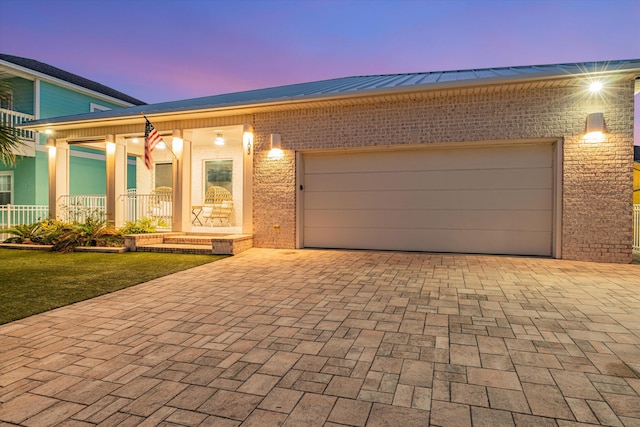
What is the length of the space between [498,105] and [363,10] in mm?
8533

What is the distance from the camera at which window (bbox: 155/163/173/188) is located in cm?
1258

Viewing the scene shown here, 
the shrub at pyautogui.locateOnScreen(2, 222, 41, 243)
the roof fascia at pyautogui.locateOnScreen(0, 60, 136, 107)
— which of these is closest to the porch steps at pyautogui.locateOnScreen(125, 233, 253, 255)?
the shrub at pyautogui.locateOnScreen(2, 222, 41, 243)

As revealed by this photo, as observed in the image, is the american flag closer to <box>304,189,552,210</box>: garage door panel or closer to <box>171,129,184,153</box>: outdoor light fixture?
<box>171,129,184,153</box>: outdoor light fixture

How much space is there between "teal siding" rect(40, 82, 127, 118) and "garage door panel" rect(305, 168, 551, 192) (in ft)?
37.1

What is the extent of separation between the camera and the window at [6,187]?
42.4 ft

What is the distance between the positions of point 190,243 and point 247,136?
2740mm

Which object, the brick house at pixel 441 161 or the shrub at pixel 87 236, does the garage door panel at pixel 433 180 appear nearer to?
the brick house at pixel 441 161

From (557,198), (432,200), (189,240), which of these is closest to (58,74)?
(189,240)

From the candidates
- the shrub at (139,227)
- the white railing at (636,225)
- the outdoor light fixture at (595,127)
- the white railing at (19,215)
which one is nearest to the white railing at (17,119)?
the white railing at (19,215)

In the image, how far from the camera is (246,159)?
826 centimetres

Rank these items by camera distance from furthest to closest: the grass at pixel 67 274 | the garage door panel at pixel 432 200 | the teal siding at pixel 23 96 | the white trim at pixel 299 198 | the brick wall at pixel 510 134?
the teal siding at pixel 23 96, the white trim at pixel 299 198, the garage door panel at pixel 432 200, the brick wall at pixel 510 134, the grass at pixel 67 274

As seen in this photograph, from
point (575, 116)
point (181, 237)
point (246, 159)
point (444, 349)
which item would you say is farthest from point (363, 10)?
point (444, 349)

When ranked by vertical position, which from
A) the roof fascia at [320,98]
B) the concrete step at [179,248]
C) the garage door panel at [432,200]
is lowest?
the concrete step at [179,248]

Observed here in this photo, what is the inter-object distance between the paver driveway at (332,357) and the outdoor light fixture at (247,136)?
4.45 m
